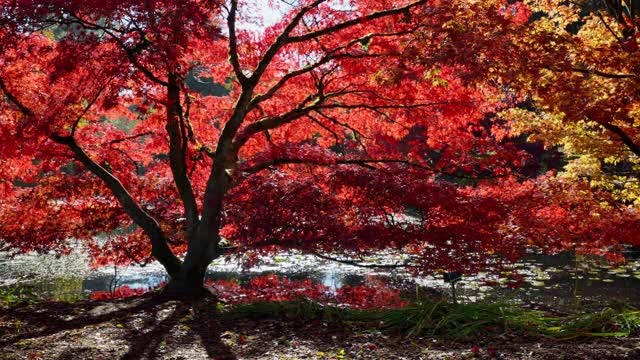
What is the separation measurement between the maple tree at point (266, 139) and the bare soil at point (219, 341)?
1222 mm

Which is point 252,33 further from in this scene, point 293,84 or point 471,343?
point 471,343

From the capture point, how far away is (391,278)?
44.5ft

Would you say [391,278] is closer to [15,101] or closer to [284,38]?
[284,38]

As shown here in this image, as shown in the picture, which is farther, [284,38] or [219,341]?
[284,38]

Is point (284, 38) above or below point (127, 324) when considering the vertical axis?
above

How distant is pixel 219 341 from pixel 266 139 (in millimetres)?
4283

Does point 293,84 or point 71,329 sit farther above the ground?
point 293,84

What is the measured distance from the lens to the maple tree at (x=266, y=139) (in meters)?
6.54

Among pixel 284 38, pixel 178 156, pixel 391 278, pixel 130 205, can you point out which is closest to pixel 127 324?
A: pixel 130 205

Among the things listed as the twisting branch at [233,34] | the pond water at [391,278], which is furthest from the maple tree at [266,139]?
the pond water at [391,278]

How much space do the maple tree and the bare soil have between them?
4.01 feet

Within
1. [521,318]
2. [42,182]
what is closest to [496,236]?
[521,318]

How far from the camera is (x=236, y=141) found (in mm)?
7965

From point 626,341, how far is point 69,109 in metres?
7.65
